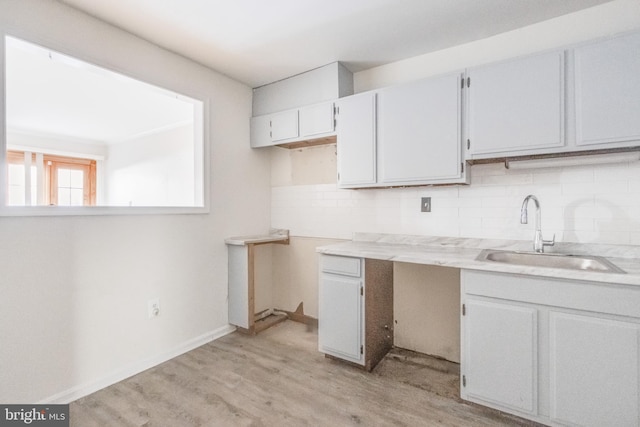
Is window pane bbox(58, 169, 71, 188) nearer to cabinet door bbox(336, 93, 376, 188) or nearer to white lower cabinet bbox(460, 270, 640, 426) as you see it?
cabinet door bbox(336, 93, 376, 188)

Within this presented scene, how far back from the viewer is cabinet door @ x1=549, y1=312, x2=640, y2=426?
1.40 metres

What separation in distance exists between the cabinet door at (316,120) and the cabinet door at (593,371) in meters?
2.04

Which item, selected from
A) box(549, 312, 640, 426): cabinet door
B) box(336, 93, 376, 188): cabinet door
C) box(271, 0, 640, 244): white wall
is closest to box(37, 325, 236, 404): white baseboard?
box(271, 0, 640, 244): white wall

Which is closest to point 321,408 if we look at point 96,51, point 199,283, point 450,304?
point 450,304

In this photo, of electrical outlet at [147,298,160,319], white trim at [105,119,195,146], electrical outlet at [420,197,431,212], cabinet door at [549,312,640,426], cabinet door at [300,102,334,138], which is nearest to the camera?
cabinet door at [549,312,640,426]

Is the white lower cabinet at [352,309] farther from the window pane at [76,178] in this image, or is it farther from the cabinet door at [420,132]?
the window pane at [76,178]

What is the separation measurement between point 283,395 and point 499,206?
198 centimetres

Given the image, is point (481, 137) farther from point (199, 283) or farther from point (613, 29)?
point (199, 283)

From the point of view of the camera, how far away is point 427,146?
7.22ft

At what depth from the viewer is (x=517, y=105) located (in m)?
1.89

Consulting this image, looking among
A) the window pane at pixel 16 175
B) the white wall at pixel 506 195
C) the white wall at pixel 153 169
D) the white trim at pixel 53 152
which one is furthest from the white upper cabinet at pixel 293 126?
the window pane at pixel 16 175

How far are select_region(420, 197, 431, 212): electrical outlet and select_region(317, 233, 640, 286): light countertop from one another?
0.75 ft

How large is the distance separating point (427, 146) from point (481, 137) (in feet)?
1.14

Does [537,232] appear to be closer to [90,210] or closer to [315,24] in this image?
[315,24]
